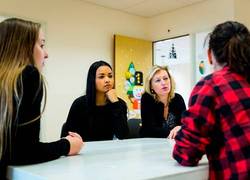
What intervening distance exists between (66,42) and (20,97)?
10.5 ft

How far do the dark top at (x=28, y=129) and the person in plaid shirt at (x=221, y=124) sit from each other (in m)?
0.48

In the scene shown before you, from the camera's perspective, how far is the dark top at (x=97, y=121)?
93.7 inches

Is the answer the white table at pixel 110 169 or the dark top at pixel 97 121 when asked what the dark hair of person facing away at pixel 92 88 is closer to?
the dark top at pixel 97 121

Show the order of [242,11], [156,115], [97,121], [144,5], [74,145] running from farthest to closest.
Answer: [144,5] → [242,11] → [156,115] → [97,121] → [74,145]

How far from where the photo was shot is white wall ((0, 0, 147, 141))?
3.96 m

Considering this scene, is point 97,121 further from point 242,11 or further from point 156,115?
point 242,11

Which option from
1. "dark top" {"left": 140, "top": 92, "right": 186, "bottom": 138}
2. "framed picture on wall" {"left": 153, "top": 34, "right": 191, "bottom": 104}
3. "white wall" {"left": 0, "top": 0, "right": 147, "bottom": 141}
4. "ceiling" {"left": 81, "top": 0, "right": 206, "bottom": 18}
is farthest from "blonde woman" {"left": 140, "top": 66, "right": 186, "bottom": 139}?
"framed picture on wall" {"left": 153, "top": 34, "right": 191, "bottom": 104}

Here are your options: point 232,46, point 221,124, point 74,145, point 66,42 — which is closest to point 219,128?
point 221,124

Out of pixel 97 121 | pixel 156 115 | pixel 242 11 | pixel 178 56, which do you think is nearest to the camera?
pixel 97 121

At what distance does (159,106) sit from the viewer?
2584mm

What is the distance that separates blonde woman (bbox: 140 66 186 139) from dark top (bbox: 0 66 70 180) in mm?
1419

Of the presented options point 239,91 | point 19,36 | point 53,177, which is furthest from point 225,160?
point 19,36

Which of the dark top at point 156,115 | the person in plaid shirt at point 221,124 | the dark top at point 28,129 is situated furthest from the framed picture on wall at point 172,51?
the dark top at point 28,129

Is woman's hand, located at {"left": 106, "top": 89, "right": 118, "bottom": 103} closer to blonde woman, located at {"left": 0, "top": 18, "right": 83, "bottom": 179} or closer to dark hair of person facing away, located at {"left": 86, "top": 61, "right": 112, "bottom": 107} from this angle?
dark hair of person facing away, located at {"left": 86, "top": 61, "right": 112, "bottom": 107}
